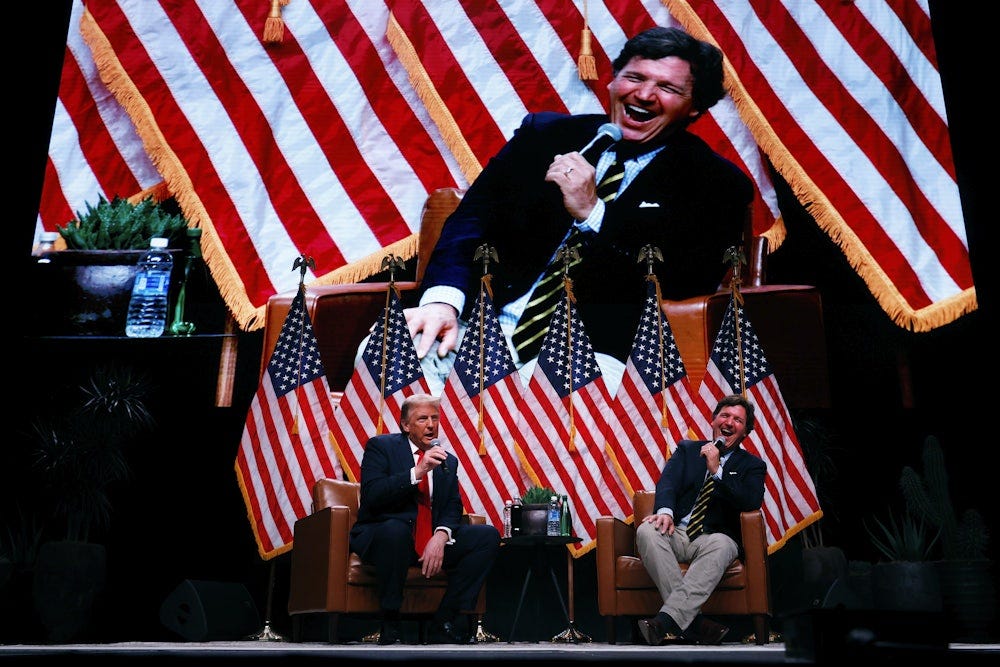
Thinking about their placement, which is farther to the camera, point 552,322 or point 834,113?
point 834,113

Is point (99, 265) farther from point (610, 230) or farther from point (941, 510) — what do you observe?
point (941, 510)

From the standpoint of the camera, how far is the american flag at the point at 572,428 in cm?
516

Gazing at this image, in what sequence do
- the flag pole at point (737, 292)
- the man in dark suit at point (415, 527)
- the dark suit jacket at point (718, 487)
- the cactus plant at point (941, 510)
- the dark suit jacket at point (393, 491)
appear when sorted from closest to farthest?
the man in dark suit at point (415, 527)
the dark suit jacket at point (393, 491)
the dark suit jacket at point (718, 487)
the cactus plant at point (941, 510)
the flag pole at point (737, 292)

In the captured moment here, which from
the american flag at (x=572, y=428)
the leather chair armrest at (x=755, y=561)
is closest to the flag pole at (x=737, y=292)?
the american flag at (x=572, y=428)

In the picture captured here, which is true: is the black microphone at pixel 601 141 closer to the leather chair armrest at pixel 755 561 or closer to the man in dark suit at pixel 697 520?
the man in dark suit at pixel 697 520

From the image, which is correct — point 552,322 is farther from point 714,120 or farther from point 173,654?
point 173,654

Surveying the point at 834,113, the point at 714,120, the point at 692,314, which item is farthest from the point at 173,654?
the point at 834,113

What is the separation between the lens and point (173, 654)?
263cm

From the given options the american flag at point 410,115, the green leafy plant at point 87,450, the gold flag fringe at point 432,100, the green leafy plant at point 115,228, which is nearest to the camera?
the green leafy plant at point 87,450

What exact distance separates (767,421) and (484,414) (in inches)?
56.8

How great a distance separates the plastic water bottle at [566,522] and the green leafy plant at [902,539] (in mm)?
1448

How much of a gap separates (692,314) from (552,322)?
744mm

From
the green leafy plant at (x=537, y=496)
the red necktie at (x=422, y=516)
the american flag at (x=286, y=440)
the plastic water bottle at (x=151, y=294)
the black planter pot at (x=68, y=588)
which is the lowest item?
the black planter pot at (x=68, y=588)

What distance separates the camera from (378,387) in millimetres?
5359
